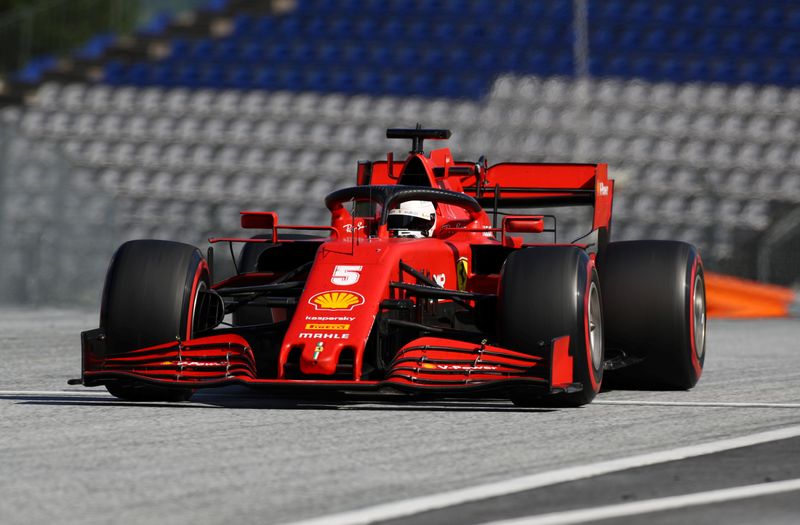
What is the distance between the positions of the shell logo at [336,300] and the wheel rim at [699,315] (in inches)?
97.9

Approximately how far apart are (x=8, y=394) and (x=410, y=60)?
68.9 feet

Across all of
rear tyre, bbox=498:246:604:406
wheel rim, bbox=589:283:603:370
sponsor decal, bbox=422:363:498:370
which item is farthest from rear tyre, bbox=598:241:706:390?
sponsor decal, bbox=422:363:498:370

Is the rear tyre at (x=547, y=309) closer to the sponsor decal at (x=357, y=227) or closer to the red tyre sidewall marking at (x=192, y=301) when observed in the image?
the sponsor decal at (x=357, y=227)

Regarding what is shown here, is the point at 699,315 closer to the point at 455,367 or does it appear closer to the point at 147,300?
the point at 455,367

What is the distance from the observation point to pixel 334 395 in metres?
7.90

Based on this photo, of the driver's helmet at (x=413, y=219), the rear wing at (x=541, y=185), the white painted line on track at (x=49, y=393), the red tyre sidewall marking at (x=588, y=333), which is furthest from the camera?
the rear wing at (x=541, y=185)

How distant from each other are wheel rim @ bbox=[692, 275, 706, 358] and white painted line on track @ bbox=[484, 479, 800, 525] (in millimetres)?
3724

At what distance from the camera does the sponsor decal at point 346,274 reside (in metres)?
7.22

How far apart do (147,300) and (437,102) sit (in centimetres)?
2002

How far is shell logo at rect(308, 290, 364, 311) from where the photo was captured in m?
7.05

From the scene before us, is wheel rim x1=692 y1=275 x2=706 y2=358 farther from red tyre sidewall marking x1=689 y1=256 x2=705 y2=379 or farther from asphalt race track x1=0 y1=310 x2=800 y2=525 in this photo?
asphalt race track x1=0 y1=310 x2=800 y2=525

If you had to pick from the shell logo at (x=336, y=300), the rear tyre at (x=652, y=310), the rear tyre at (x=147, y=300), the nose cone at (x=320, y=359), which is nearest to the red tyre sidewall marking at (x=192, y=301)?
the rear tyre at (x=147, y=300)

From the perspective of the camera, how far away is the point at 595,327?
770 centimetres

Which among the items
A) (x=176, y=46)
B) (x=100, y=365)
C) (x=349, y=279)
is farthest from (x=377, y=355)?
(x=176, y=46)
